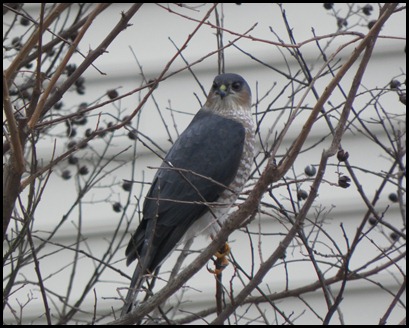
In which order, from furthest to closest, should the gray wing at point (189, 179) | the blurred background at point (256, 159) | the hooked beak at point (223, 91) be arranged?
the blurred background at point (256, 159) → the hooked beak at point (223, 91) → the gray wing at point (189, 179)

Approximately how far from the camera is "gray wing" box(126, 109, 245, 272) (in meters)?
4.02

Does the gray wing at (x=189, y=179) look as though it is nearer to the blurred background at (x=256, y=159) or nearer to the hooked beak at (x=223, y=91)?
the hooked beak at (x=223, y=91)

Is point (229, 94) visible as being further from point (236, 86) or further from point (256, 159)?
point (256, 159)

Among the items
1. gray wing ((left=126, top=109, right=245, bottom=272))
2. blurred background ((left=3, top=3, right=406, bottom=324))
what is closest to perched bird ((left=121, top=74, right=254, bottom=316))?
gray wing ((left=126, top=109, right=245, bottom=272))

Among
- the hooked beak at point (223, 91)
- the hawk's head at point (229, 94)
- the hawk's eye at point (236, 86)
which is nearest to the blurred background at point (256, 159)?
the hawk's head at point (229, 94)

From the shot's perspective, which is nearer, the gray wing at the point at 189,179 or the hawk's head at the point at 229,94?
the gray wing at the point at 189,179

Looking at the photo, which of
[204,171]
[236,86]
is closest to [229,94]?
[236,86]

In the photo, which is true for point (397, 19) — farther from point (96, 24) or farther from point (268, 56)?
point (96, 24)

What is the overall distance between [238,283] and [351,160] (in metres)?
1.07

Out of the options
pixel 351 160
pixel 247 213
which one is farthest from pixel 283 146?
pixel 247 213

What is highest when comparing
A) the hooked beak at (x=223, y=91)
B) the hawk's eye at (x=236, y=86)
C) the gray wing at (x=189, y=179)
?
the hawk's eye at (x=236, y=86)

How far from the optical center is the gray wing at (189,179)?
402 centimetres

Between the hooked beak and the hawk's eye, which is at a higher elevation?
the hawk's eye

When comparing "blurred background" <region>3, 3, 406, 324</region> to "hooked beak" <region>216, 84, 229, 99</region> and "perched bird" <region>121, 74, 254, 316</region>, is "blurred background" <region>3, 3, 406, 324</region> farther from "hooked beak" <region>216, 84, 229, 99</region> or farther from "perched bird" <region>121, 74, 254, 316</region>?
"hooked beak" <region>216, 84, 229, 99</region>
